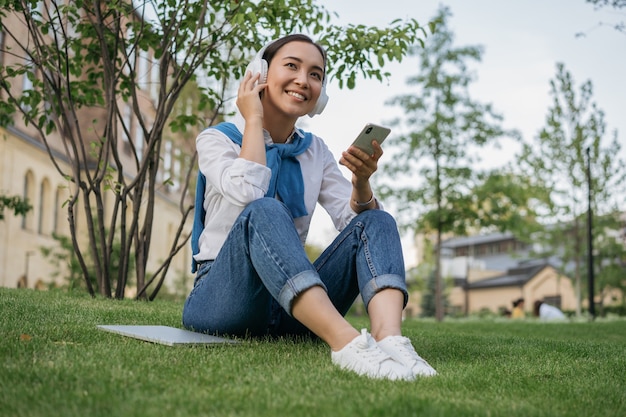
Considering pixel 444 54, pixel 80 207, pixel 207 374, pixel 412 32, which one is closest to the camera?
pixel 207 374

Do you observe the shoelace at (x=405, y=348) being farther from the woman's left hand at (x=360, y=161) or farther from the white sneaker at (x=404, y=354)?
the woman's left hand at (x=360, y=161)

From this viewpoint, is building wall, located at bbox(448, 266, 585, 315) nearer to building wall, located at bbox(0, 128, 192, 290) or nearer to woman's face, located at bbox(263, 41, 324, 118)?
building wall, located at bbox(0, 128, 192, 290)

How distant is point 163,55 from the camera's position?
287 inches

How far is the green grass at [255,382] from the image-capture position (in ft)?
7.05

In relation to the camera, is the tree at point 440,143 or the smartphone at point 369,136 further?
the tree at point 440,143

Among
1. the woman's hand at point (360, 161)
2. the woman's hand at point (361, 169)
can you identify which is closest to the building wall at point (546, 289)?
the woman's hand at point (361, 169)

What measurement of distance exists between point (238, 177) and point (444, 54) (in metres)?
18.6

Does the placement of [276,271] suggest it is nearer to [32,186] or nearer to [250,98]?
[250,98]

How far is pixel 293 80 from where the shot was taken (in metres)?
3.63

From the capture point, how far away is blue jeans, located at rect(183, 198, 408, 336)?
2.99 meters

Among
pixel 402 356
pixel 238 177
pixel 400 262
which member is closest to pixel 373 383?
pixel 402 356

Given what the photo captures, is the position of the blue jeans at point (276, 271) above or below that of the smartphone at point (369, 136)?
below

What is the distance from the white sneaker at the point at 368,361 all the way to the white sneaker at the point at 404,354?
0.20 ft

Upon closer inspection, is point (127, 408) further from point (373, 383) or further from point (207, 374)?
point (373, 383)
